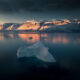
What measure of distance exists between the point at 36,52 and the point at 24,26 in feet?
459

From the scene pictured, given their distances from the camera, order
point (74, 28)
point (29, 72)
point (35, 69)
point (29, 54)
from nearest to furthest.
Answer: point (29, 72)
point (35, 69)
point (29, 54)
point (74, 28)

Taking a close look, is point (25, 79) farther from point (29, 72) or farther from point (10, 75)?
point (10, 75)

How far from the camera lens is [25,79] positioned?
2.93 m

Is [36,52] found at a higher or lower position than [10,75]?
higher

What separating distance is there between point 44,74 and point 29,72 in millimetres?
757

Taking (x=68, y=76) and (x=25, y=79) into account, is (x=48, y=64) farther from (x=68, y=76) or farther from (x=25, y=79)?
(x=25, y=79)

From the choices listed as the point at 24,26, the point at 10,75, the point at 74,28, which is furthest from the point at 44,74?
the point at 24,26

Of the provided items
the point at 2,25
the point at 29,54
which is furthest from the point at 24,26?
the point at 29,54

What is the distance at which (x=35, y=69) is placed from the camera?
3629 mm

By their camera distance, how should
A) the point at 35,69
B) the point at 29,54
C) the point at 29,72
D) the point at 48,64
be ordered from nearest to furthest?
1. the point at 29,72
2. the point at 35,69
3. the point at 48,64
4. the point at 29,54

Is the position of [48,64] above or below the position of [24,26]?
below

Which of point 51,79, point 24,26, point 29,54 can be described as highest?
point 24,26

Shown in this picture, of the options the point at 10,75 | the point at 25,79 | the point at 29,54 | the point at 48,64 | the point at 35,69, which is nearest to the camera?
the point at 25,79

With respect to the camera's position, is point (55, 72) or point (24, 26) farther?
point (24, 26)
